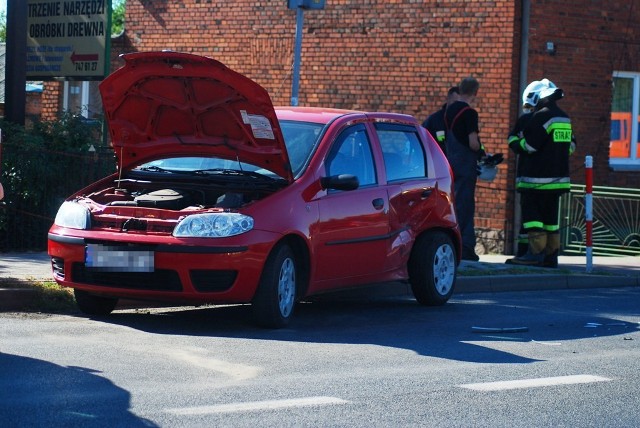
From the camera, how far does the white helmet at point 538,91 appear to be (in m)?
14.5

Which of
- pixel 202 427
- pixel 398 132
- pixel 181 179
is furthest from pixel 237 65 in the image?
pixel 202 427

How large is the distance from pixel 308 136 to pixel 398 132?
4.52ft

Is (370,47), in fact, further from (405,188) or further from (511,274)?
(405,188)

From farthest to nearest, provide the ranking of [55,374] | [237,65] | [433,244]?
[237,65]
[433,244]
[55,374]

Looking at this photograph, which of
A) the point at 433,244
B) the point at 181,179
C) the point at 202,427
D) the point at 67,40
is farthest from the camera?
the point at 67,40

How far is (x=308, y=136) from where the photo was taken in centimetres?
993

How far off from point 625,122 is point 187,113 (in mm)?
10937

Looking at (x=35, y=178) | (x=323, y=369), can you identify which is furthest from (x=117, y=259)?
(x=35, y=178)

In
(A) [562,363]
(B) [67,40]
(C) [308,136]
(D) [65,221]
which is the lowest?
(A) [562,363]

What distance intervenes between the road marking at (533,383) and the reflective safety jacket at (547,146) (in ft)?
22.7

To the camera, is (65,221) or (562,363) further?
(65,221)

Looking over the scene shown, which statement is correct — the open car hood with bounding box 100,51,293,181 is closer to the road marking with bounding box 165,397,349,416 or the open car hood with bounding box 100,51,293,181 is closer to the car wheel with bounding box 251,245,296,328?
the car wheel with bounding box 251,245,296,328

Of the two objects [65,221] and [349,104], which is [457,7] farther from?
[65,221]

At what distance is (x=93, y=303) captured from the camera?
958 cm
